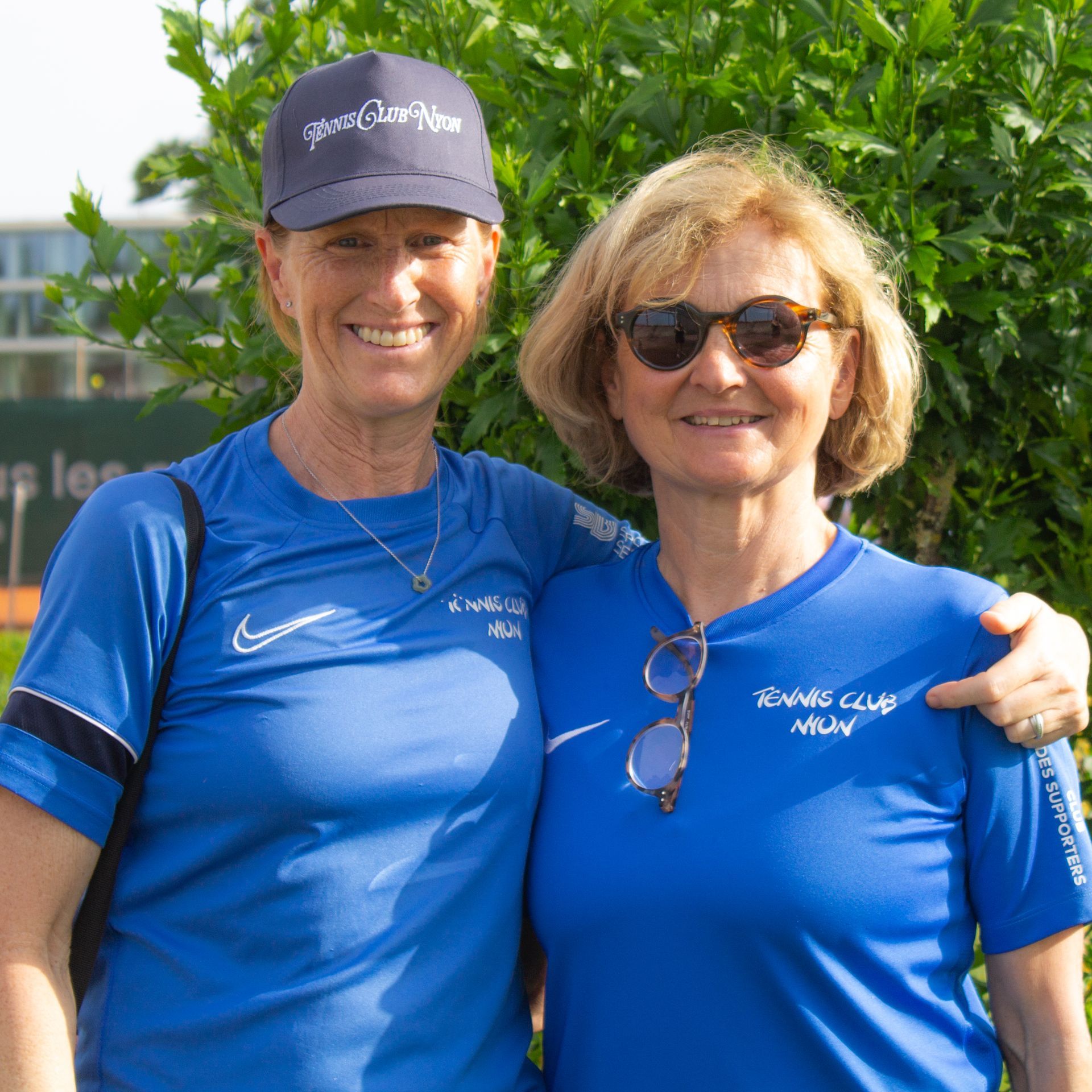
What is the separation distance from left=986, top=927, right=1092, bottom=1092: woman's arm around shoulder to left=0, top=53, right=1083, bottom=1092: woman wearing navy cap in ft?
1.20

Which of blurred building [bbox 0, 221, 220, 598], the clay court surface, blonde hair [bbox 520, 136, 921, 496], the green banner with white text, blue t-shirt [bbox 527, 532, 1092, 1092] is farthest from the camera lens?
the clay court surface

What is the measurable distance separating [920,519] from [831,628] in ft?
3.40

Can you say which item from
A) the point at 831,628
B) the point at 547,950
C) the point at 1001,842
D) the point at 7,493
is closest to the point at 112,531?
the point at 547,950

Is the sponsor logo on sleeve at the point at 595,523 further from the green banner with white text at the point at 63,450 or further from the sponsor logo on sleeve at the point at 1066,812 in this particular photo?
the green banner with white text at the point at 63,450

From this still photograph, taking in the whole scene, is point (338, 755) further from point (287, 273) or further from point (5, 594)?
point (5, 594)

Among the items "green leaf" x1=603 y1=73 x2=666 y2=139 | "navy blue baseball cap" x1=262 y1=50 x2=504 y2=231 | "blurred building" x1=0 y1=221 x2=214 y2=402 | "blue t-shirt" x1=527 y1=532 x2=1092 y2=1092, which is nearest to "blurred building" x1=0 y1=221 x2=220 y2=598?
"blurred building" x1=0 y1=221 x2=214 y2=402

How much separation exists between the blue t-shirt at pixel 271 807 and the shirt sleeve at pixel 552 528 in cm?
44

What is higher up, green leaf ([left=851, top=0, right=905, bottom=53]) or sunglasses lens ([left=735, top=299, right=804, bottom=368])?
green leaf ([left=851, top=0, right=905, bottom=53])

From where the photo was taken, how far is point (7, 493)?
644 inches

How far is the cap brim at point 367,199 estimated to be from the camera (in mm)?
2025

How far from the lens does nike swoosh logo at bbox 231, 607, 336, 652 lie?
1.86 m

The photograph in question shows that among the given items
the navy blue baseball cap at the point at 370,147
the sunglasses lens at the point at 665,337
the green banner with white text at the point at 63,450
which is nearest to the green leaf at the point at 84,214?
the navy blue baseball cap at the point at 370,147

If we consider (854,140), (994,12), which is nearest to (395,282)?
(854,140)

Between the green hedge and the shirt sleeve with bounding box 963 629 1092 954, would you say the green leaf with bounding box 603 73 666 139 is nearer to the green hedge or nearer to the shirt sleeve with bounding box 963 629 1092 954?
the green hedge
